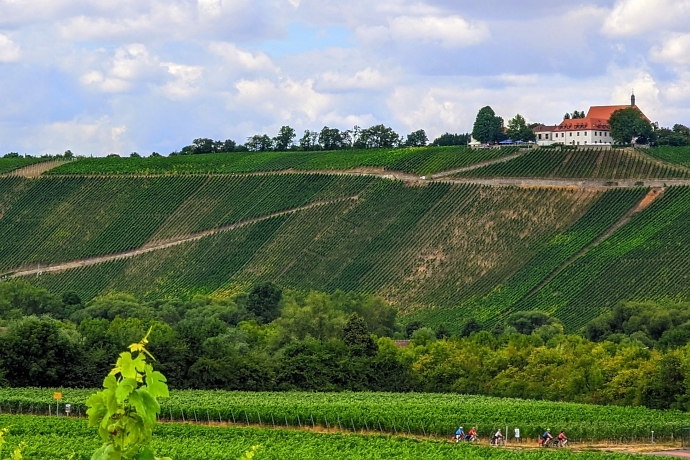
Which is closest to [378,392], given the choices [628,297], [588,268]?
[628,297]

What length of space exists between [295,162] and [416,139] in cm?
2809

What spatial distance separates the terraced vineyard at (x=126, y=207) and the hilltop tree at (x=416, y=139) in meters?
31.0

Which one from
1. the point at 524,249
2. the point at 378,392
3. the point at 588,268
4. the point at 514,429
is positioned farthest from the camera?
the point at 524,249

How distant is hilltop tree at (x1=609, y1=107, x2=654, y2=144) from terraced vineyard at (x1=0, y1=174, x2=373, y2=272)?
2835 centimetres

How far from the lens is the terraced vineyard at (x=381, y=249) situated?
404 ft

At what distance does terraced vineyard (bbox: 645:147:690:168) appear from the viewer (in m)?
135

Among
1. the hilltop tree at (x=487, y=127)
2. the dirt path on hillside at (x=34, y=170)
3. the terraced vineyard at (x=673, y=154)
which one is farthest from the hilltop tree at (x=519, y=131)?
the dirt path on hillside at (x=34, y=170)

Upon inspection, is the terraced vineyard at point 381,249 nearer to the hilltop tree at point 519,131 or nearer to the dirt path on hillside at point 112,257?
the dirt path on hillside at point 112,257

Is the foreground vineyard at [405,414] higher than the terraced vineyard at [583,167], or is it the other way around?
the terraced vineyard at [583,167]

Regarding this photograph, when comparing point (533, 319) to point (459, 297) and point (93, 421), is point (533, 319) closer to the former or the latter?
point (459, 297)

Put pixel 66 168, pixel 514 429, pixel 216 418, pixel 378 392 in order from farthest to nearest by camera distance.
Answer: pixel 66 168 < pixel 378 392 < pixel 216 418 < pixel 514 429

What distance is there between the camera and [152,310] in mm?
105750

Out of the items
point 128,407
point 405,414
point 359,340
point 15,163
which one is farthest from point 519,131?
point 128,407

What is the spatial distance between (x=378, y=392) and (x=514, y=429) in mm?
18727
